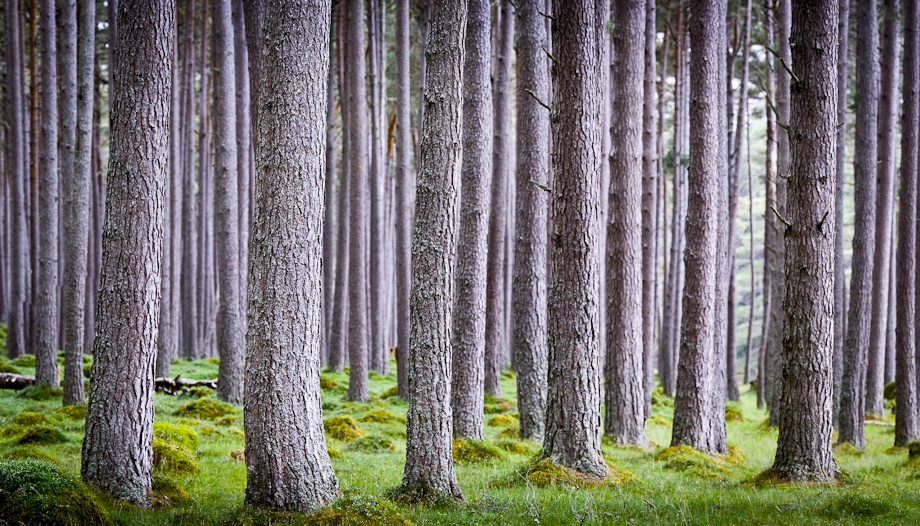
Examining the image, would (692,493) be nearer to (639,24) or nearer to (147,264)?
(147,264)

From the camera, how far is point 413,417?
6.67m

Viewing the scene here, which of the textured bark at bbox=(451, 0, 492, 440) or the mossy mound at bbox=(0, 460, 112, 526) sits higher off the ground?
the textured bark at bbox=(451, 0, 492, 440)

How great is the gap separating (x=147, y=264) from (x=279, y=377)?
5.58 feet

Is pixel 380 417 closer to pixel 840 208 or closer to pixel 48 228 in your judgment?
pixel 48 228

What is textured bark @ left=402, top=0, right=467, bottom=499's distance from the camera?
6637 millimetres

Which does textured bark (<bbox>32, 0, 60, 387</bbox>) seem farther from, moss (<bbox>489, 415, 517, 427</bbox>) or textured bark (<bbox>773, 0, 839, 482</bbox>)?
textured bark (<bbox>773, 0, 839, 482</bbox>)

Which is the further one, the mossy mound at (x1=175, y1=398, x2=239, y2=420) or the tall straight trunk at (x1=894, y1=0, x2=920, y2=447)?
the mossy mound at (x1=175, y1=398, x2=239, y2=420)

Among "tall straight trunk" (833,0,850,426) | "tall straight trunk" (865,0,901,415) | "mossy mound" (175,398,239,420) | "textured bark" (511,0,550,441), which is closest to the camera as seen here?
"textured bark" (511,0,550,441)

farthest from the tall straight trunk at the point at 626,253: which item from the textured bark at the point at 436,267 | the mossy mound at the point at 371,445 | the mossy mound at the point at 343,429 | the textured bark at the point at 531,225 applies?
the textured bark at the point at 436,267

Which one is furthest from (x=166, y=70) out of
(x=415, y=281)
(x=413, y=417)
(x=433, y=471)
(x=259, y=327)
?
(x=433, y=471)

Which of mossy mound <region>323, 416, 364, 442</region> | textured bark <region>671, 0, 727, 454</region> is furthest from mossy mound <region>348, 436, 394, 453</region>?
textured bark <region>671, 0, 727, 454</region>

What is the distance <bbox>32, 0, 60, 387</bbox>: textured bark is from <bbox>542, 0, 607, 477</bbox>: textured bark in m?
9.60

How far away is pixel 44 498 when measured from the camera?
527 cm

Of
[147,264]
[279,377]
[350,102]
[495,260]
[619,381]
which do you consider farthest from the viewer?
[350,102]
